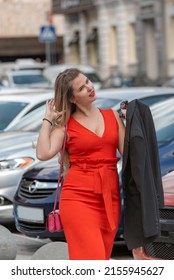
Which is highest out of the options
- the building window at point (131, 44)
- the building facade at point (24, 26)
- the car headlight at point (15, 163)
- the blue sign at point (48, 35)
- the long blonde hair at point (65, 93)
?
the long blonde hair at point (65, 93)

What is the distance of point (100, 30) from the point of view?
180 ft

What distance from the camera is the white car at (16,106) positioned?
1387cm

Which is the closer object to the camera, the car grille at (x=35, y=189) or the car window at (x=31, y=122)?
the car grille at (x=35, y=189)

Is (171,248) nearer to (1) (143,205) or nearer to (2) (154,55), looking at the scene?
(1) (143,205)

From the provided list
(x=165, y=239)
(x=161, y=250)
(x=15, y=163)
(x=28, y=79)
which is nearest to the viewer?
(x=165, y=239)

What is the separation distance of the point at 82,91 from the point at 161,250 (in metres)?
1.70

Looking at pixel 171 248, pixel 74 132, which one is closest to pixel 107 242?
pixel 74 132

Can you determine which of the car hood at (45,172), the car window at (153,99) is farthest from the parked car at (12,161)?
the car hood at (45,172)

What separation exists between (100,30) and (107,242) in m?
49.4

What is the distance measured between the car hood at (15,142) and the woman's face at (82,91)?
5.29 metres

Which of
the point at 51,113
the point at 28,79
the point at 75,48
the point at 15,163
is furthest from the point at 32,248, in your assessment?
the point at 75,48

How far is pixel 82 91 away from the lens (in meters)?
5.98

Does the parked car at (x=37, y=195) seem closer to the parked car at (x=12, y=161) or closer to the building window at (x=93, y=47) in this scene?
the parked car at (x=12, y=161)

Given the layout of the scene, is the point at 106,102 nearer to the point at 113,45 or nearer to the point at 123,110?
the point at 123,110
